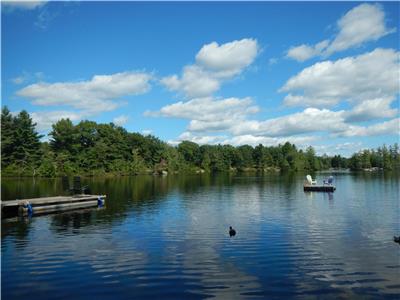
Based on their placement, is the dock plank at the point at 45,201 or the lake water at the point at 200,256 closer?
the lake water at the point at 200,256

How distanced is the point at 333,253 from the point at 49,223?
999 inches

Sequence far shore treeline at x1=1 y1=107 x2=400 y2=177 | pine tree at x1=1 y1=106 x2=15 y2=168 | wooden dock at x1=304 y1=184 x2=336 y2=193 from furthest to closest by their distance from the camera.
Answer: far shore treeline at x1=1 y1=107 x2=400 y2=177 → pine tree at x1=1 y1=106 x2=15 y2=168 → wooden dock at x1=304 y1=184 x2=336 y2=193

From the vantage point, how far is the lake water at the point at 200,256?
16.7 m

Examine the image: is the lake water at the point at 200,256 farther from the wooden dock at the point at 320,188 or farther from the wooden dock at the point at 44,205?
the wooden dock at the point at 320,188

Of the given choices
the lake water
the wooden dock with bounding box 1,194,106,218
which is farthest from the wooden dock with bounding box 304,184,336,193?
the wooden dock with bounding box 1,194,106,218

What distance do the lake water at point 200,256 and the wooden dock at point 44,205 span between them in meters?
2.58

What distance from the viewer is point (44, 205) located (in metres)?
42.0

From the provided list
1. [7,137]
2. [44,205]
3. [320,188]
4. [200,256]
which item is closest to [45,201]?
[44,205]

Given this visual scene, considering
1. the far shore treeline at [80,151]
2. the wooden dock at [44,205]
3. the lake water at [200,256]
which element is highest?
the far shore treeline at [80,151]

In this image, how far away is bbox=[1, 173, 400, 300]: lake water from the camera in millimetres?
16703

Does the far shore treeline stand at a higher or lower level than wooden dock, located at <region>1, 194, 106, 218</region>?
higher

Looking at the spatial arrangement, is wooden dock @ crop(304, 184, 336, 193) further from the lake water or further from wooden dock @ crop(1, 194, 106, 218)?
wooden dock @ crop(1, 194, 106, 218)

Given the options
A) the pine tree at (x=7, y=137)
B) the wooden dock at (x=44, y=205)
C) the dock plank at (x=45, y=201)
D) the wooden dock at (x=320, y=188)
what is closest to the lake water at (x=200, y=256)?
the wooden dock at (x=44, y=205)

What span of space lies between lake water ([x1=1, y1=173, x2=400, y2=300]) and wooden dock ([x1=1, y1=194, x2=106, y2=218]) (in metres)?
2.58
